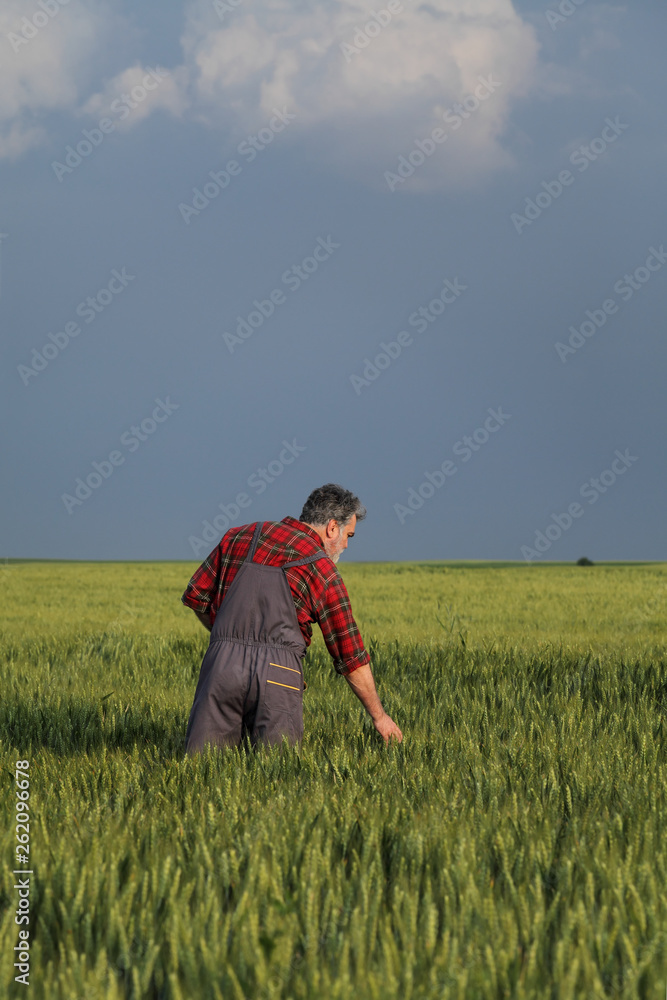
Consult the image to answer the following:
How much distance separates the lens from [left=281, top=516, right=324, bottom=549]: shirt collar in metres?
5.19

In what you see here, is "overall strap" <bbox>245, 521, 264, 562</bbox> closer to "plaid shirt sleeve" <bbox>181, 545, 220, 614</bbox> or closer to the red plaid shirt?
the red plaid shirt

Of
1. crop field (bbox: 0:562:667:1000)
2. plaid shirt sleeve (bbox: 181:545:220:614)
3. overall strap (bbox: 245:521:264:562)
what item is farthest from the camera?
plaid shirt sleeve (bbox: 181:545:220:614)

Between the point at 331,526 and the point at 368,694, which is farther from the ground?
the point at 331,526

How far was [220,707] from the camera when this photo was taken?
5.10 m

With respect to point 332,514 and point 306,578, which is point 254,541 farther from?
point 332,514

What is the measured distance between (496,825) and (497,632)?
9409mm

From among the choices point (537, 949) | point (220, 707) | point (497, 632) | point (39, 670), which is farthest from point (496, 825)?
point (497, 632)

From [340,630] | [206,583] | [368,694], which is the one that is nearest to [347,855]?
[368,694]

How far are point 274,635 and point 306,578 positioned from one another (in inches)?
15.0

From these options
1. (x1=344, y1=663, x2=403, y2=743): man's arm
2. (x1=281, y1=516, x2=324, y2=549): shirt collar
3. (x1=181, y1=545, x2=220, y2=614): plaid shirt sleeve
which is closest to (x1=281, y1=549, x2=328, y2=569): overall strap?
(x1=281, y1=516, x2=324, y2=549): shirt collar

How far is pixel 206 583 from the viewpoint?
5332 millimetres

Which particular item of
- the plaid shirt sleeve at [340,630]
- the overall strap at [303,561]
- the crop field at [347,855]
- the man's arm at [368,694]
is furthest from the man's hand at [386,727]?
the overall strap at [303,561]

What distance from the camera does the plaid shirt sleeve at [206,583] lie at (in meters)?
5.31

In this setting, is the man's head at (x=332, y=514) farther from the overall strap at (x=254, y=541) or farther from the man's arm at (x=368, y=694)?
the man's arm at (x=368, y=694)
